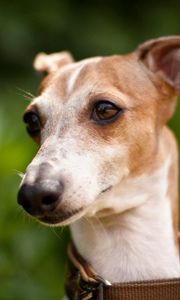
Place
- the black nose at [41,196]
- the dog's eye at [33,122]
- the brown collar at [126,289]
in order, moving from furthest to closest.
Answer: the dog's eye at [33,122], the brown collar at [126,289], the black nose at [41,196]

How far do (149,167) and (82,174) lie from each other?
40 cm

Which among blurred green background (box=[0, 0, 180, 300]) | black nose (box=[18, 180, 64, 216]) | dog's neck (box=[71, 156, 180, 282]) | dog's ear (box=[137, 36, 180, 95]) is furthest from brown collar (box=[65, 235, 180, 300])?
blurred green background (box=[0, 0, 180, 300])

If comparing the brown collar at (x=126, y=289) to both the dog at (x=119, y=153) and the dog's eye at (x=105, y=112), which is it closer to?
the dog at (x=119, y=153)

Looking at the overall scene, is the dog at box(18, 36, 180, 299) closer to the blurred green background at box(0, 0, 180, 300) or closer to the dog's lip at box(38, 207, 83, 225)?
the dog's lip at box(38, 207, 83, 225)

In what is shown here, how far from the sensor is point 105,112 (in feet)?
8.71

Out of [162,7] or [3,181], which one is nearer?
[3,181]

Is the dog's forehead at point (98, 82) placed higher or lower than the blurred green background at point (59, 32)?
higher

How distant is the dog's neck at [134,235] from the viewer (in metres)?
2.69

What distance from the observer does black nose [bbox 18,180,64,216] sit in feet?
7.65

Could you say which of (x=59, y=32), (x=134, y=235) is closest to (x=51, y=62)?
(x=134, y=235)

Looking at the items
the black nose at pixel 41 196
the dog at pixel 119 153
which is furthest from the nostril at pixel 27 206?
the dog at pixel 119 153

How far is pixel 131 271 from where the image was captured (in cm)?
269

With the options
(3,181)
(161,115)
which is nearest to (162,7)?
(3,181)

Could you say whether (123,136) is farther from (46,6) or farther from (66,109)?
(46,6)
